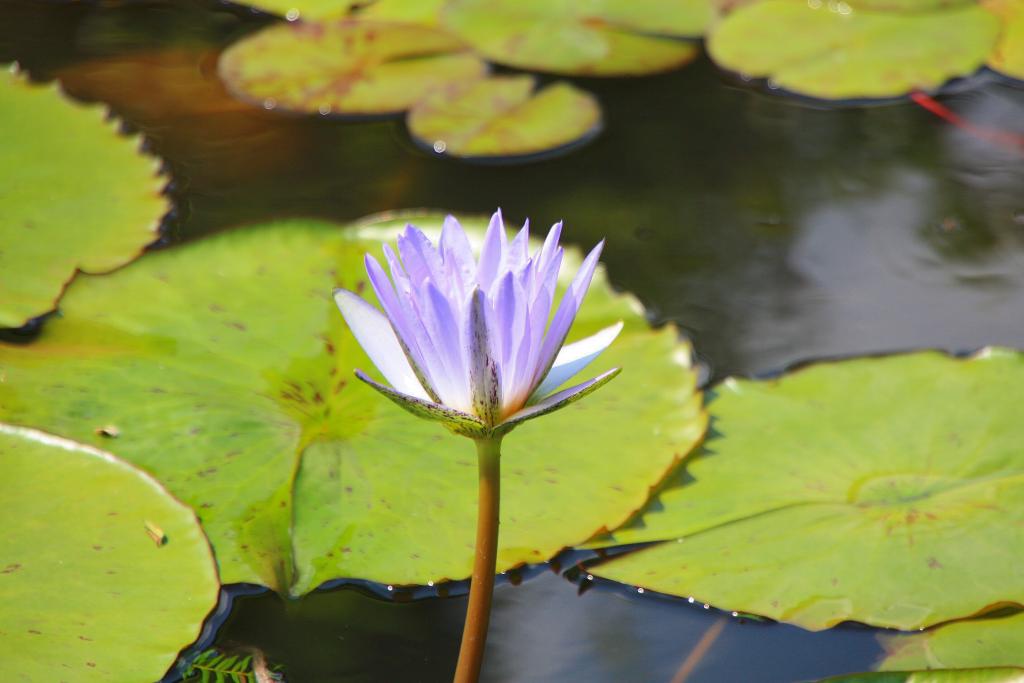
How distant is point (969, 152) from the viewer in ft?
8.65

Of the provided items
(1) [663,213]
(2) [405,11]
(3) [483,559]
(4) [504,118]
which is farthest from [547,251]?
(2) [405,11]

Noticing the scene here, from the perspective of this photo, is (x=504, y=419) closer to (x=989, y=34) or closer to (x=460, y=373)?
(x=460, y=373)

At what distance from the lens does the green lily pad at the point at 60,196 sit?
2.00m

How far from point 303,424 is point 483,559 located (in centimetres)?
70

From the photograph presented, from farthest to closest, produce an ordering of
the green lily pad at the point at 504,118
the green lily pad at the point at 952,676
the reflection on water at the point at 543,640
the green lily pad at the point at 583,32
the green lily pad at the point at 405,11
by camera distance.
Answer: the green lily pad at the point at 405,11
the green lily pad at the point at 583,32
the green lily pad at the point at 504,118
the reflection on water at the point at 543,640
the green lily pad at the point at 952,676

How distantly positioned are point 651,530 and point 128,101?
2.01m

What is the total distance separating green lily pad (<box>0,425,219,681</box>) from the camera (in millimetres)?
1293

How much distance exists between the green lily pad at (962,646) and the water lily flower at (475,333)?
0.71m

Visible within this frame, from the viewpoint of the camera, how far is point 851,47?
117 inches

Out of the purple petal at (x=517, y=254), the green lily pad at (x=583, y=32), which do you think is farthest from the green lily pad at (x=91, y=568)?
the green lily pad at (x=583, y=32)

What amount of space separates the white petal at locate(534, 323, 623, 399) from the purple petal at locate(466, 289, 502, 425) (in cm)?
7

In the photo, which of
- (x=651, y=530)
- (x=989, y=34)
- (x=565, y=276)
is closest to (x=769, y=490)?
(x=651, y=530)

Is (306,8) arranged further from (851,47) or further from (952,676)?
(952,676)

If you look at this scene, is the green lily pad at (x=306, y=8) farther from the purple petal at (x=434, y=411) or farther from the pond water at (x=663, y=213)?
the purple petal at (x=434, y=411)
